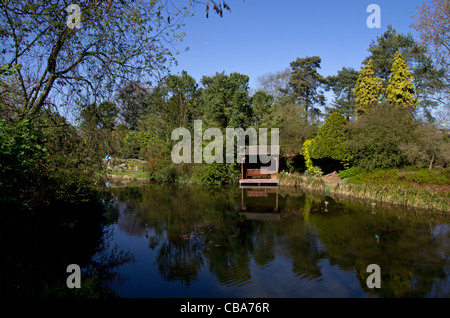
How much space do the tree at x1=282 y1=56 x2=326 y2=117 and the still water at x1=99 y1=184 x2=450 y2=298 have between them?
23.6 metres

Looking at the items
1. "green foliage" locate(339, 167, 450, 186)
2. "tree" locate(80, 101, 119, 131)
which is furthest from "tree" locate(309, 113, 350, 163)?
"tree" locate(80, 101, 119, 131)

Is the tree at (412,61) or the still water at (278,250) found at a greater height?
the tree at (412,61)

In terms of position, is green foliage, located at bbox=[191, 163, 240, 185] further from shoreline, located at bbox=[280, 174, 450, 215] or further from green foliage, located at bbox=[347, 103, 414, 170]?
green foliage, located at bbox=[347, 103, 414, 170]

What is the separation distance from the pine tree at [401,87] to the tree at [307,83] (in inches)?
478

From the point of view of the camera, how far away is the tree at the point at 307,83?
35.1 m

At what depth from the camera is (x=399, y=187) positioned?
45.9 feet

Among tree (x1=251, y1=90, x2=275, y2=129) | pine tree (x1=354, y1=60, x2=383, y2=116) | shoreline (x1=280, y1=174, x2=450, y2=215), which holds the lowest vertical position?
shoreline (x1=280, y1=174, x2=450, y2=215)

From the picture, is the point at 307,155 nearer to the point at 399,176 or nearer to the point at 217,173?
the point at 217,173

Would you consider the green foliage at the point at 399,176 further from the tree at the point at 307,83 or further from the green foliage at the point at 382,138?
the tree at the point at 307,83

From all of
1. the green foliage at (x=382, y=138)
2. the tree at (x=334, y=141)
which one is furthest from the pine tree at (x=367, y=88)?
the green foliage at (x=382, y=138)

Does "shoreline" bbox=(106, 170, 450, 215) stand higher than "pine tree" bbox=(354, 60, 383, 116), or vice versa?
"pine tree" bbox=(354, 60, 383, 116)

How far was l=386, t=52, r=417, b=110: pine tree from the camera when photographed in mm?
22438

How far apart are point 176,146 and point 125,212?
1163 cm

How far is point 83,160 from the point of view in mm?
7113
